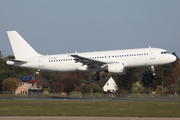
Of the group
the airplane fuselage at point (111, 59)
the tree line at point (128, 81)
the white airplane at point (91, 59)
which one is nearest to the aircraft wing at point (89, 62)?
the white airplane at point (91, 59)

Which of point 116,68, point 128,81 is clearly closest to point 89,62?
point 116,68

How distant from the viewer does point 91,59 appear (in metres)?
40.8

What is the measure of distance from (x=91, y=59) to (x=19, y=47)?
13432 millimetres

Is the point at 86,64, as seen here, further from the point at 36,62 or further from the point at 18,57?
the point at 18,57

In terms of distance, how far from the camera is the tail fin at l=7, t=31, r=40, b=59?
46312 mm

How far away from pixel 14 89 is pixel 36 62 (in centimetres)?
→ 3807

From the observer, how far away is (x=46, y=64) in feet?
147

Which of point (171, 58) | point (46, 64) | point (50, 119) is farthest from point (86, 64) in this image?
point (50, 119)

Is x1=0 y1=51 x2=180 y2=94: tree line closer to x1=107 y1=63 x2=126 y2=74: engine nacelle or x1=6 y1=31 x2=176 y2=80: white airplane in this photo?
x1=6 y1=31 x2=176 y2=80: white airplane

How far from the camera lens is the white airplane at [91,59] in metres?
41.8

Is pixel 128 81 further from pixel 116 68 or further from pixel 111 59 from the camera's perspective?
pixel 116 68

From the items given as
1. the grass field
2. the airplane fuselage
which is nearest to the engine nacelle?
the airplane fuselage

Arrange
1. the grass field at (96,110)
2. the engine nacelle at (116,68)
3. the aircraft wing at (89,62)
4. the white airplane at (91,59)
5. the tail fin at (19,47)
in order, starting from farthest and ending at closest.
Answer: the tail fin at (19,47), the white airplane at (91,59), the aircraft wing at (89,62), the engine nacelle at (116,68), the grass field at (96,110)

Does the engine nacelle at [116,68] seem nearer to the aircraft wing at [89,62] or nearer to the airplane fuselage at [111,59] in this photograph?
the airplane fuselage at [111,59]
